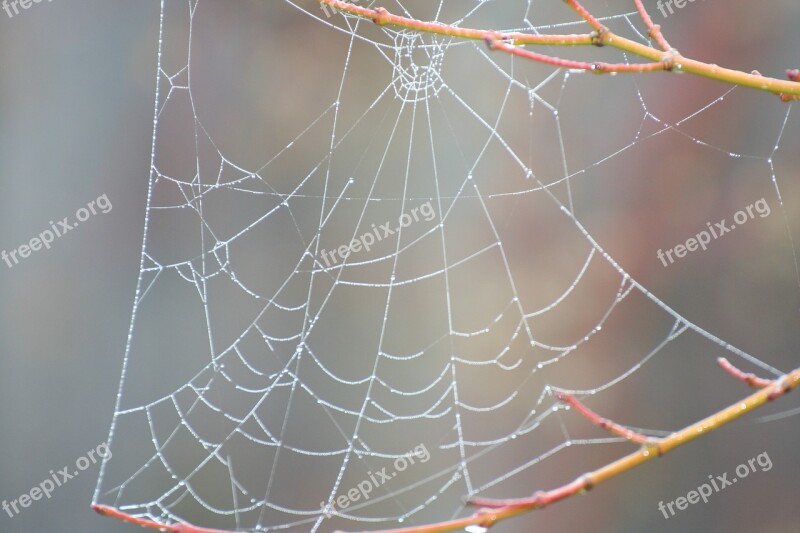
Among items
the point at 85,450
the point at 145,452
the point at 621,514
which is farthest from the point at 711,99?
the point at 85,450

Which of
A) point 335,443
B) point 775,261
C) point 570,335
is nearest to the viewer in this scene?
point 775,261

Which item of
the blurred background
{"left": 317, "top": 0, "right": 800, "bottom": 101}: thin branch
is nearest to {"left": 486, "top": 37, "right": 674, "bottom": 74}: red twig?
{"left": 317, "top": 0, "right": 800, "bottom": 101}: thin branch

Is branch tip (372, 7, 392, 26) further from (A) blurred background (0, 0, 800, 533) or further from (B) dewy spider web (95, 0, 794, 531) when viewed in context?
(B) dewy spider web (95, 0, 794, 531)

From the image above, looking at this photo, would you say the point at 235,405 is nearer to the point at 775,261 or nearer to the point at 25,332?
the point at 25,332

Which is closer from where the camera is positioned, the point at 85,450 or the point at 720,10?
the point at 720,10

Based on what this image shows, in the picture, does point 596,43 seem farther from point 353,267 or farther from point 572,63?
point 353,267

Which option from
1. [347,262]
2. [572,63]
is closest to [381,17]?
[572,63]

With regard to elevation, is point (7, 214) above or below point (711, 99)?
above

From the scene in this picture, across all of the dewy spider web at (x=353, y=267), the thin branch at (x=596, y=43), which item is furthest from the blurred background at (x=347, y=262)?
the thin branch at (x=596, y=43)
